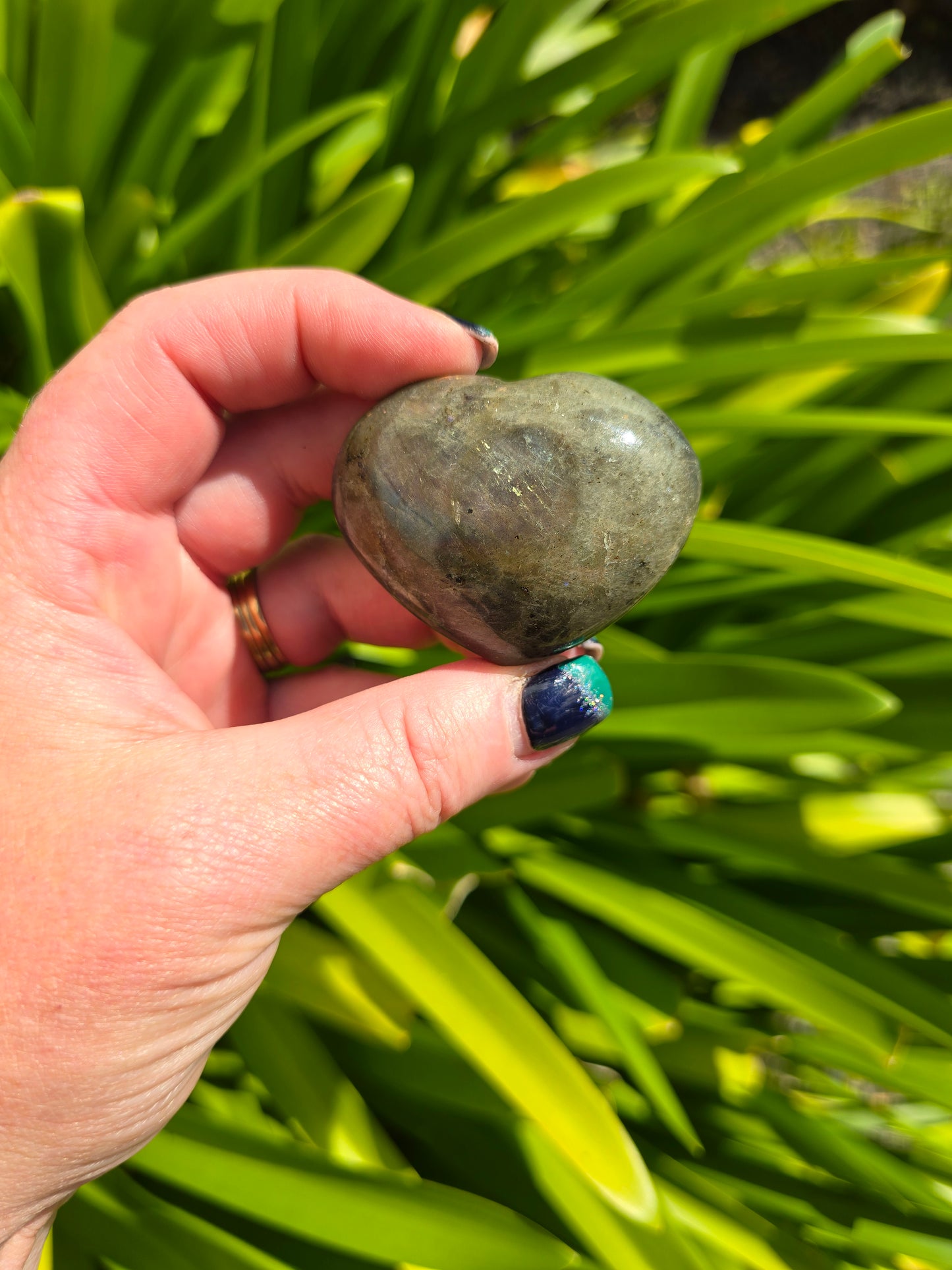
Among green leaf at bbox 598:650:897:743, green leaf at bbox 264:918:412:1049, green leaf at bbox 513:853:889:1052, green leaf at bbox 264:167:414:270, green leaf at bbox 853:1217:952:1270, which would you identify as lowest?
green leaf at bbox 853:1217:952:1270

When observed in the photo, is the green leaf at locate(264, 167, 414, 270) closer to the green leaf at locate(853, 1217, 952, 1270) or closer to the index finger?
the index finger

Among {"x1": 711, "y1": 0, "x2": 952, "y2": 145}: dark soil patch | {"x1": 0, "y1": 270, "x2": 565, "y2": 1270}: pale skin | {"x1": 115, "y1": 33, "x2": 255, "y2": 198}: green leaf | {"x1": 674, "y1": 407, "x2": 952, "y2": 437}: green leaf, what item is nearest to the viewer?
{"x1": 0, "y1": 270, "x2": 565, "y2": 1270}: pale skin

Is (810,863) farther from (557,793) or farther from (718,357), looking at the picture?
(718,357)

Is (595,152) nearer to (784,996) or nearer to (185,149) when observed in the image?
(185,149)

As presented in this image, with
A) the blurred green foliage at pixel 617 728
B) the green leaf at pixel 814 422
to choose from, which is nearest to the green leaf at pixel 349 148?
the blurred green foliage at pixel 617 728

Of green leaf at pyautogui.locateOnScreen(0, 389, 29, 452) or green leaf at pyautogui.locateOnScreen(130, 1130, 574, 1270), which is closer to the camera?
green leaf at pyautogui.locateOnScreen(130, 1130, 574, 1270)

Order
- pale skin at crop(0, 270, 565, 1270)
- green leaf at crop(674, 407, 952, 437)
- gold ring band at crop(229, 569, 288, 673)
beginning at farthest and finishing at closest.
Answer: gold ring band at crop(229, 569, 288, 673)
green leaf at crop(674, 407, 952, 437)
pale skin at crop(0, 270, 565, 1270)

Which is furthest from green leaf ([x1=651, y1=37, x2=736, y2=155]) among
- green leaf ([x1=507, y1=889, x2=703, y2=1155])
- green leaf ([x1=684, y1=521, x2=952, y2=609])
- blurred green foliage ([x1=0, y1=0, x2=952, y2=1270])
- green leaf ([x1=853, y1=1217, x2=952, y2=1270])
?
green leaf ([x1=853, y1=1217, x2=952, y2=1270])
